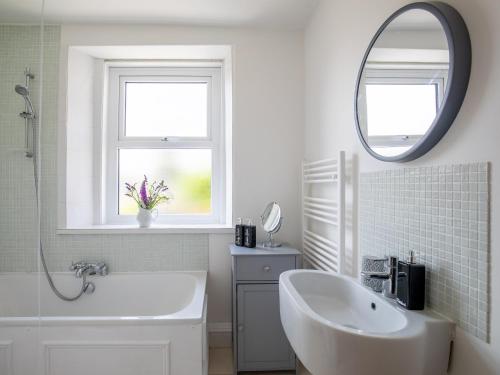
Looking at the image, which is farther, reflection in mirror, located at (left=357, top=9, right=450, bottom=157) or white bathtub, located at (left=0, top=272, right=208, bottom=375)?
white bathtub, located at (left=0, top=272, right=208, bottom=375)

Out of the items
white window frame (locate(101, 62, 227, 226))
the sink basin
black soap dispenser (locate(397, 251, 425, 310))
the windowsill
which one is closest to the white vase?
the windowsill

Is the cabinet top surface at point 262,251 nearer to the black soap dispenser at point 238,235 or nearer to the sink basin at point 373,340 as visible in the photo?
the black soap dispenser at point 238,235

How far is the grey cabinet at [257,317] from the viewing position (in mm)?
1861

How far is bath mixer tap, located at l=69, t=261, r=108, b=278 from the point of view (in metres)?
2.12

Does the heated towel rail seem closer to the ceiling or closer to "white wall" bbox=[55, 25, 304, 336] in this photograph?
"white wall" bbox=[55, 25, 304, 336]

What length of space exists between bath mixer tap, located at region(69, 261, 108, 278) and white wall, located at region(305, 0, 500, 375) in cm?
168

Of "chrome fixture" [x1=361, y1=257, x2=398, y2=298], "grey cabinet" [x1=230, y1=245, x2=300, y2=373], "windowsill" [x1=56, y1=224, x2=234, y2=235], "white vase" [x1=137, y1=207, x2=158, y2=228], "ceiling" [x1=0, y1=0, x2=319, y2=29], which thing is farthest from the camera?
"white vase" [x1=137, y1=207, x2=158, y2=228]

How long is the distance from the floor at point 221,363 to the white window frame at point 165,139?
3.12 ft

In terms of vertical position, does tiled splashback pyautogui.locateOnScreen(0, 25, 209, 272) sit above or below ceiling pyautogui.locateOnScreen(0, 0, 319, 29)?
below

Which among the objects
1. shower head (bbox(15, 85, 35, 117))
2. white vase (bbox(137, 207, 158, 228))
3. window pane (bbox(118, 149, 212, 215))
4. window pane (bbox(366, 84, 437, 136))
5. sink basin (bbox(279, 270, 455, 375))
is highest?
shower head (bbox(15, 85, 35, 117))

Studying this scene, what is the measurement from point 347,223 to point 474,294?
0.73 metres

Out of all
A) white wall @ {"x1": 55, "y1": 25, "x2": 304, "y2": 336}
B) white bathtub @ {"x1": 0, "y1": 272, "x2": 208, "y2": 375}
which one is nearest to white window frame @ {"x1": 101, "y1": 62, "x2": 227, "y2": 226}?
white wall @ {"x1": 55, "y1": 25, "x2": 304, "y2": 336}

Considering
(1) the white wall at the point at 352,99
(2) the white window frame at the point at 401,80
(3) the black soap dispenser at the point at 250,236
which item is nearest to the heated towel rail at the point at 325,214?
(1) the white wall at the point at 352,99

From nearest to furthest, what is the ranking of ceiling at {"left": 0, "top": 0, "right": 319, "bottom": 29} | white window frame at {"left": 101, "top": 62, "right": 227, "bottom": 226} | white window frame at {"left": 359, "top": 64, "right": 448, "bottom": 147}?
white window frame at {"left": 359, "top": 64, "right": 448, "bottom": 147} < ceiling at {"left": 0, "top": 0, "right": 319, "bottom": 29} < white window frame at {"left": 101, "top": 62, "right": 227, "bottom": 226}
